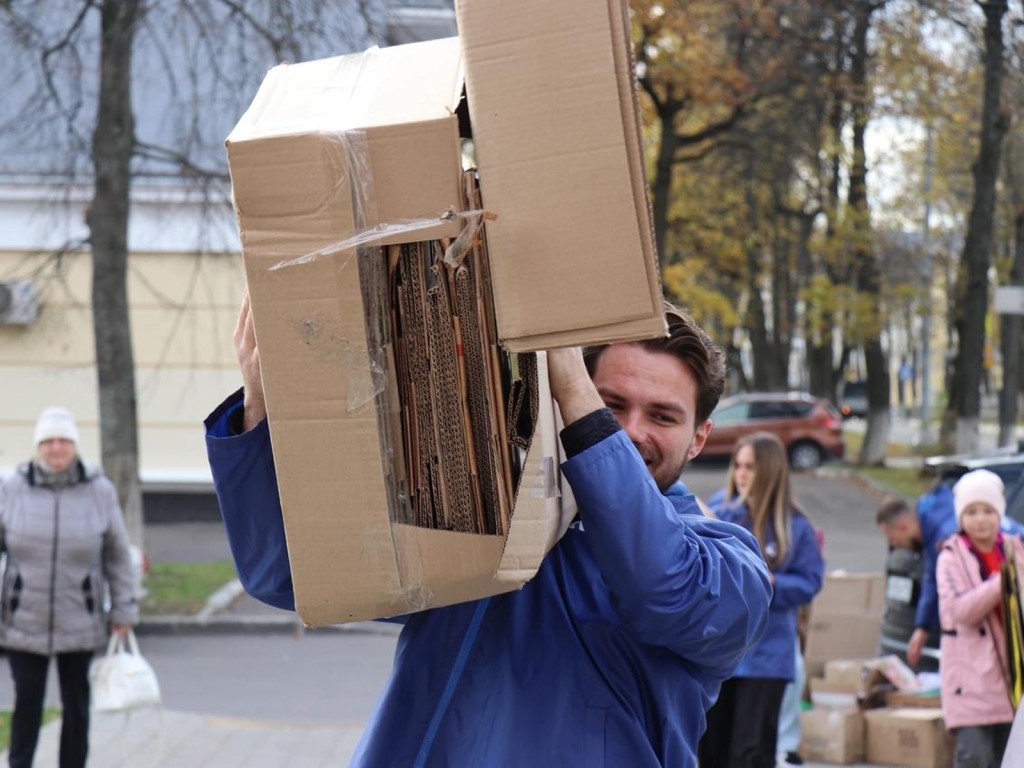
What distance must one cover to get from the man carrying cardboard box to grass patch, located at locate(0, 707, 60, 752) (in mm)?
6236

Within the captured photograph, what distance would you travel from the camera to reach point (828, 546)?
62.3 ft

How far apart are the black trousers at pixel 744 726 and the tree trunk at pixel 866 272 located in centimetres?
1431

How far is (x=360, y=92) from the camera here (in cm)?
210

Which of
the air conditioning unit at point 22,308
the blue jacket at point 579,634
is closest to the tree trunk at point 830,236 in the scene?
the air conditioning unit at point 22,308

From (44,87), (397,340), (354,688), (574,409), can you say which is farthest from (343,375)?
(44,87)

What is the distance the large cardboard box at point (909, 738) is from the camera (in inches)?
311

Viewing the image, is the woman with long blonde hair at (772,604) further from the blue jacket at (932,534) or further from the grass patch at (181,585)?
the grass patch at (181,585)

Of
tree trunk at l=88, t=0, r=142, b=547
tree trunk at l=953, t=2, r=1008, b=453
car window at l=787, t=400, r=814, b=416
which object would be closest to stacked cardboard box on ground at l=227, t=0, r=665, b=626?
tree trunk at l=88, t=0, r=142, b=547

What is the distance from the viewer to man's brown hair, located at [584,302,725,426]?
2.40 m

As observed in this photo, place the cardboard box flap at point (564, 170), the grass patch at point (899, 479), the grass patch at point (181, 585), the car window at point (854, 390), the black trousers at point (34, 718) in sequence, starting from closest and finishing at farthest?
the cardboard box flap at point (564, 170) → the black trousers at point (34, 718) → the grass patch at point (181, 585) → the grass patch at point (899, 479) → the car window at point (854, 390)

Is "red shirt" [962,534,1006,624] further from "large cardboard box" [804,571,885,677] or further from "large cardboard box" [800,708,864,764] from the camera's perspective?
"large cardboard box" [804,571,885,677]

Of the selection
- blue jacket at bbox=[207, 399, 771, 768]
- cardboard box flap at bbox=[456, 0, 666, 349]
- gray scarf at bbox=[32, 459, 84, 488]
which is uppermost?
cardboard box flap at bbox=[456, 0, 666, 349]

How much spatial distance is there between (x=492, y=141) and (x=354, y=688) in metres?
8.65

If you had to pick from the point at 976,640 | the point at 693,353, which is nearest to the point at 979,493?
the point at 976,640
